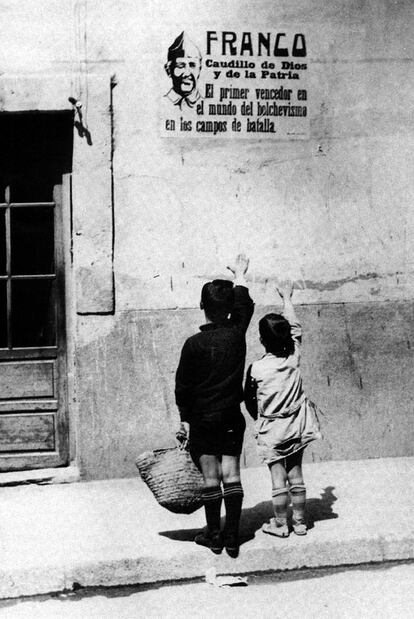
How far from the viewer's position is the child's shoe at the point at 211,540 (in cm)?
483

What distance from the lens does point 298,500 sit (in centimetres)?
500

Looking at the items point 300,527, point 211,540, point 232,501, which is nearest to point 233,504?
point 232,501

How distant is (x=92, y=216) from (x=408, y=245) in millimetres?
2494

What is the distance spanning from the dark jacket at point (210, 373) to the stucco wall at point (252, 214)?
1738 millimetres

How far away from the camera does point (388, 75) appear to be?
669cm

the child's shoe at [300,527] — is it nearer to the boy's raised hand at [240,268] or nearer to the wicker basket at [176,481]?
the wicker basket at [176,481]

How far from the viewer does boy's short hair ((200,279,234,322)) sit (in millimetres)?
4859

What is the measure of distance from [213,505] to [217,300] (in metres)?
1.16

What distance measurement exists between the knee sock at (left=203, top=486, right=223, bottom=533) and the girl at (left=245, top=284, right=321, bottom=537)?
35 centimetres

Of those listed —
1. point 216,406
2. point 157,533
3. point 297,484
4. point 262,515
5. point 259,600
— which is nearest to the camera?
point 259,600

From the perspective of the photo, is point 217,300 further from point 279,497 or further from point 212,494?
point 279,497

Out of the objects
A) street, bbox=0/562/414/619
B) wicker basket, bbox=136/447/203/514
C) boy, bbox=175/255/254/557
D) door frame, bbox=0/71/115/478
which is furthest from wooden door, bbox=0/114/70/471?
street, bbox=0/562/414/619

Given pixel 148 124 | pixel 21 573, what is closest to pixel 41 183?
pixel 148 124

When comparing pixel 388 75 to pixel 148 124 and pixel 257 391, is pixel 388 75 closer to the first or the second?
pixel 148 124
